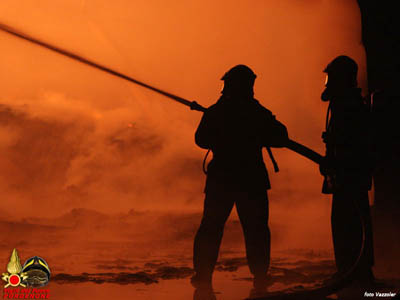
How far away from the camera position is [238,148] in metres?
6.50

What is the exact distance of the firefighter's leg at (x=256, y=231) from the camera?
250 inches

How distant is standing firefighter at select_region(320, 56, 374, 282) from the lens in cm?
611

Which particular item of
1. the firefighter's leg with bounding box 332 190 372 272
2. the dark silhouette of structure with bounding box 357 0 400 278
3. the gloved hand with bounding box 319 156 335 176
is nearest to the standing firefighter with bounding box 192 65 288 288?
the gloved hand with bounding box 319 156 335 176

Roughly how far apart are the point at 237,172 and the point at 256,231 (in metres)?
0.71

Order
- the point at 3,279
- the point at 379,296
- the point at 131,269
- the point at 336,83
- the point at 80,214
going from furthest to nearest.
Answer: the point at 80,214 < the point at 131,269 < the point at 3,279 < the point at 336,83 < the point at 379,296

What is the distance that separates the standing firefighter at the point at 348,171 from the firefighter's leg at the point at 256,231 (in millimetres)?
774

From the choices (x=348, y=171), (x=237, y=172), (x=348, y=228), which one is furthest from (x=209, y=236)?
(x=348, y=171)

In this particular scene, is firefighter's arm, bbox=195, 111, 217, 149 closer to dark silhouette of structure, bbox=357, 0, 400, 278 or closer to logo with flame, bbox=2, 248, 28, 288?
logo with flame, bbox=2, 248, 28, 288

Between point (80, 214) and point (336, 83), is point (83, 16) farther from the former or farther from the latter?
point (336, 83)

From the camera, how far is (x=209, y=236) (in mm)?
6281

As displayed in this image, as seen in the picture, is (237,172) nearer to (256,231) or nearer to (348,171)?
(256,231)

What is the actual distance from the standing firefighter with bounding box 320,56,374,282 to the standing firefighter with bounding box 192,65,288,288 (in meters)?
0.61

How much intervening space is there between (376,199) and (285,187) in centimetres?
228

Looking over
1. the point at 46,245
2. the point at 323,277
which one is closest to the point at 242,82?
the point at 323,277
